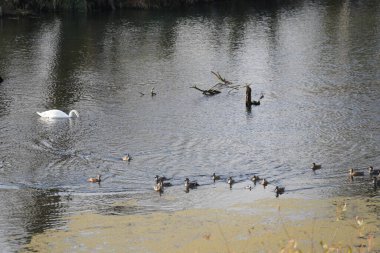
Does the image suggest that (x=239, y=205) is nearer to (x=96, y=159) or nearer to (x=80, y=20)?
(x=96, y=159)

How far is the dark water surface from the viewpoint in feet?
64.0

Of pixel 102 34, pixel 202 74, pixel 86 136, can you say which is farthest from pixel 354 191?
pixel 102 34

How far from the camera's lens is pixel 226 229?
1578 centimetres

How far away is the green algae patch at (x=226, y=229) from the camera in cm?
1470

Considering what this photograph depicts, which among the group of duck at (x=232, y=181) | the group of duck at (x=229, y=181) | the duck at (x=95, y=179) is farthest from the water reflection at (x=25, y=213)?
the group of duck at (x=232, y=181)

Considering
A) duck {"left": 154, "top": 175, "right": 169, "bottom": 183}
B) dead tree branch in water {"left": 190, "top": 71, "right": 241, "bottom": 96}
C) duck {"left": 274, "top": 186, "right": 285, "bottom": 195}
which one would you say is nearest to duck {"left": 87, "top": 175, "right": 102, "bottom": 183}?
duck {"left": 154, "top": 175, "right": 169, "bottom": 183}

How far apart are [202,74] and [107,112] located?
698cm

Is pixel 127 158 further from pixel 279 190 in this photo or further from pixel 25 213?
pixel 279 190

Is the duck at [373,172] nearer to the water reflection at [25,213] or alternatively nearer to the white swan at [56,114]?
the water reflection at [25,213]

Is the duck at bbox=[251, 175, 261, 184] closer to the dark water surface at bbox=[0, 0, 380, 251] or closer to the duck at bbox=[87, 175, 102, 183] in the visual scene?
the dark water surface at bbox=[0, 0, 380, 251]

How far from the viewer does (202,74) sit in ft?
111

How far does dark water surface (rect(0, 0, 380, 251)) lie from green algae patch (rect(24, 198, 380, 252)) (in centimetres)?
67

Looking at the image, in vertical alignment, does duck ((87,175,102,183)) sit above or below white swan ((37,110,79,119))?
below

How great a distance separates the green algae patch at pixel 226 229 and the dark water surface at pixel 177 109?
67 cm
